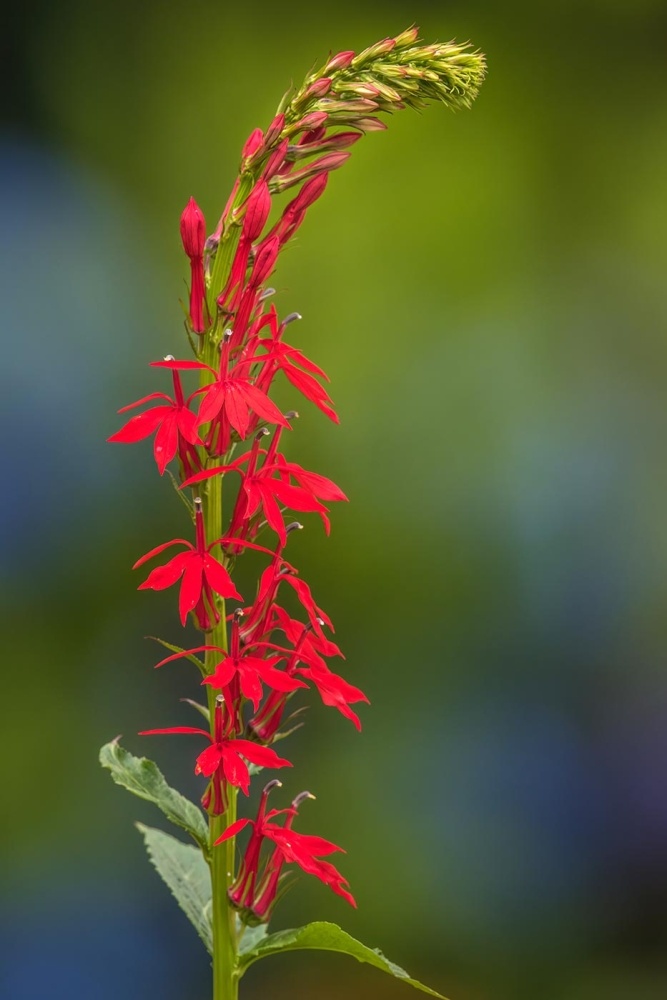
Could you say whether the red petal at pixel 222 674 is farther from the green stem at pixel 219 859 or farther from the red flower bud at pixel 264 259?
the red flower bud at pixel 264 259

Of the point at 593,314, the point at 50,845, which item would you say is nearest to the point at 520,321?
the point at 593,314

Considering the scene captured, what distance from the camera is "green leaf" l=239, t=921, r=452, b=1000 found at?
51cm

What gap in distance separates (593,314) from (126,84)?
656mm

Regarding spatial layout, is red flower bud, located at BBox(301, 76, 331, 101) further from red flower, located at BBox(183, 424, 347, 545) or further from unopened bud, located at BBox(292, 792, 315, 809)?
unopened bud, located at BBox(292, 792, 315, 809)

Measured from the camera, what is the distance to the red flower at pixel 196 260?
1.79ft

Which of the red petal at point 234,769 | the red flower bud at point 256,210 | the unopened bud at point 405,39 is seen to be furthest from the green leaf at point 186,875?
the unopened bud at point 405,39

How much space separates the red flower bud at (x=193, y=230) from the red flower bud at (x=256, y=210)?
23mm

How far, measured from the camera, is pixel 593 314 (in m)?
1.38

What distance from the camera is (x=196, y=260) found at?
1.80 feet

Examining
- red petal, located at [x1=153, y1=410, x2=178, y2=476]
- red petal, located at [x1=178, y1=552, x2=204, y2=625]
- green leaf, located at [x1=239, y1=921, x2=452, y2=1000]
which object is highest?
red petal, located at [x1=153, y1=410, x2=178, y2=476]

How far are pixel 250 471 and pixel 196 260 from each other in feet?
0.35

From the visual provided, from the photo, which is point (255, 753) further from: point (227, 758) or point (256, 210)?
point (256, 210)

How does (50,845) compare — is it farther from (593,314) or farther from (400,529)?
(593,314)

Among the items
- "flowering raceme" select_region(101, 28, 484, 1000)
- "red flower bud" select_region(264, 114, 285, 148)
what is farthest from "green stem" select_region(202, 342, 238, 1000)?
"red flower bud" select_region(264, 114, 285, 148)
